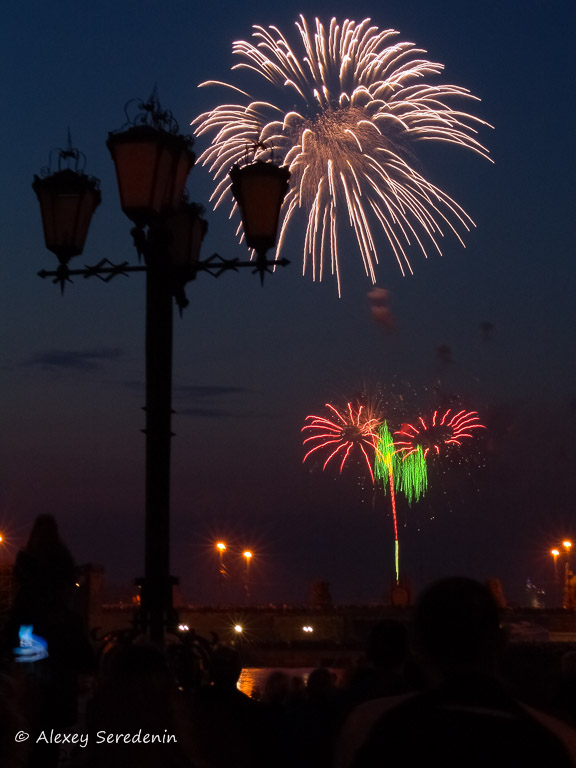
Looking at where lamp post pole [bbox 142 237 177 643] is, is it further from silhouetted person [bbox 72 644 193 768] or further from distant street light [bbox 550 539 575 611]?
distant street light [bbox 550 539 575 611]

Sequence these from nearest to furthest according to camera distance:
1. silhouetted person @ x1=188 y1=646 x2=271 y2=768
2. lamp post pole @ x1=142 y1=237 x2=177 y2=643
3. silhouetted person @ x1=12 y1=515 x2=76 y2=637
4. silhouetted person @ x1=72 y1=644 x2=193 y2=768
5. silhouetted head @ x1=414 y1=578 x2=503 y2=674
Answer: silhouetted head @ x1=414 y1=578 x2=503 y2=674 < silhouetted person @ x1=72 y1=644 x2=193 y2=768 < silhouetted person @ x1=188 y1=646 x2=271 y2=768 < silhouetted person @ x1=12 y1=515 x2=76 y2=637 < lamp post pole @ x1=142 y1=237 x2=177 y2=643

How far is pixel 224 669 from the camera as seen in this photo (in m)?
4.87

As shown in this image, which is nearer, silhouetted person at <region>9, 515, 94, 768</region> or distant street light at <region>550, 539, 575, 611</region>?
silhouetted person at <region>9, 515, 94, 768</region>

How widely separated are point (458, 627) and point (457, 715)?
22 centimetres

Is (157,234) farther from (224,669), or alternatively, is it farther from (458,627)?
(458,627)

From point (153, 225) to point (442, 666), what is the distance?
440 cm

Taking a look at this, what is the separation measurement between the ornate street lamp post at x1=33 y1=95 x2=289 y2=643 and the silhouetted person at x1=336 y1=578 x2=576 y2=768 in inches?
133

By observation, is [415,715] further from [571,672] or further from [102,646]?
[102,646]

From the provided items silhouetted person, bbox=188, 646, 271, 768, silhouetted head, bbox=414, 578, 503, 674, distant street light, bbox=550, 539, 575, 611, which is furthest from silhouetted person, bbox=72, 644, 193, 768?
distant street light, bbox=550, 539, 575, 611

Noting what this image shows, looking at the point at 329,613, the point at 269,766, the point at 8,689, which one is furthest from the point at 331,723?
the point at 329,613

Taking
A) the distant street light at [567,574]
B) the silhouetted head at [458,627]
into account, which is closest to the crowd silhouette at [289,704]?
the silhouetted head at [458,627]

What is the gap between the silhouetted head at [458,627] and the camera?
252 centimetres

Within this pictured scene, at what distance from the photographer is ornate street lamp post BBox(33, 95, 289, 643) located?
19.2 feet

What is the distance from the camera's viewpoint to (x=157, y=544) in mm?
5812
